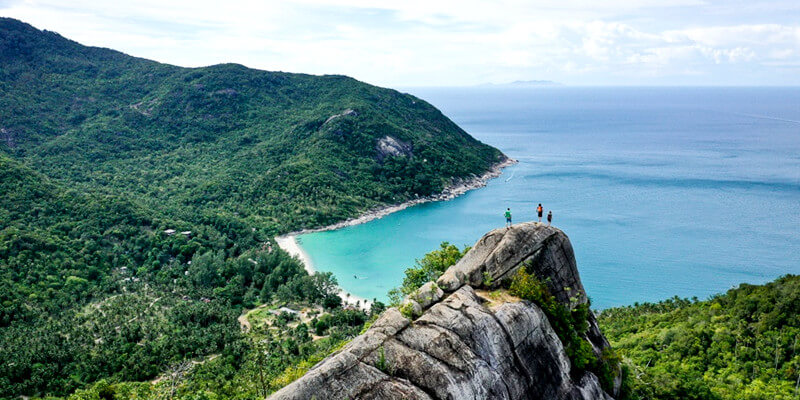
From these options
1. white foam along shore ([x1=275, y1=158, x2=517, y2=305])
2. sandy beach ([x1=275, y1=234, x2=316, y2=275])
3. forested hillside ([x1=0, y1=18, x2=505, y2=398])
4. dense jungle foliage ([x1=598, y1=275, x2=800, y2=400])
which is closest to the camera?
dense jungle foliage ([x1=598, y1=275, x2=800, y2=400])

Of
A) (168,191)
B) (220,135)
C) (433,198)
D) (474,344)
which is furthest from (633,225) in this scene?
(220,135)

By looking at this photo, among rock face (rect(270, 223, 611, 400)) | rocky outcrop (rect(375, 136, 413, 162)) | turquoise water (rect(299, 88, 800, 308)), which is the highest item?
rocky outcrop (rect(375, 136, 413, 162))

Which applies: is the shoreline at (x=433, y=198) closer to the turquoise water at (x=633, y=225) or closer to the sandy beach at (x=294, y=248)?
the sandy beach at (x=294, y=248)

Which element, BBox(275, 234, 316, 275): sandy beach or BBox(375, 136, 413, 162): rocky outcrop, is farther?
BBox(375, 136, 413, 162): rocky outcrop

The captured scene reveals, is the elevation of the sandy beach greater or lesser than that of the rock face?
lesser

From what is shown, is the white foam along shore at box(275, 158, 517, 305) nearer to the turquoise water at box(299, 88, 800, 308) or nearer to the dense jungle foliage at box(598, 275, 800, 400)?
the turquoise water at box(299, 88, 800, 308)

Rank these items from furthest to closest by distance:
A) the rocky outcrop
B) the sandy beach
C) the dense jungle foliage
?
the rocky outcrop < the sandy beach < the dense jungle foliage

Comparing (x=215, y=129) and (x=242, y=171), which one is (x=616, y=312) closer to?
(x=242, y=171)

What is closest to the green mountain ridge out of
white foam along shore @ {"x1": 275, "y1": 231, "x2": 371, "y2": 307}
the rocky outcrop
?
the rocky outcrop
